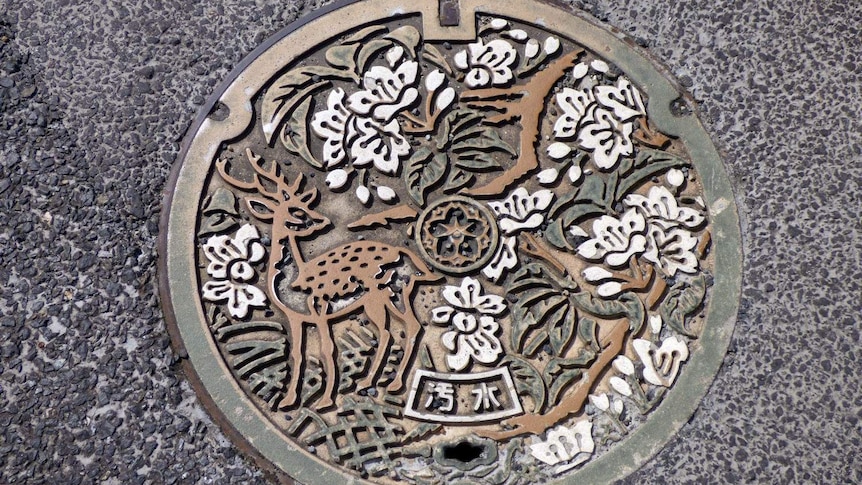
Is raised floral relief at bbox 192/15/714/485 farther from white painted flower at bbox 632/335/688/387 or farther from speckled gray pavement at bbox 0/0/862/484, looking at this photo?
speckled gray pavement at bbox 0/0/862/484

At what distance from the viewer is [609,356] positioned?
8.34ft

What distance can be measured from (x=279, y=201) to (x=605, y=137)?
1.06m

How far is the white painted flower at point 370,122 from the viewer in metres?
2.64

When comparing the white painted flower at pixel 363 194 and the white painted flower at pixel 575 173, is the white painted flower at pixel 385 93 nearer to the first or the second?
the white painted flower at pixel 363 194

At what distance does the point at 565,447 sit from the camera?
2.49m

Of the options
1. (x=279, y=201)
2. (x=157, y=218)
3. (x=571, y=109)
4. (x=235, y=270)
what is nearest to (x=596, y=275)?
(x=571, y=109)

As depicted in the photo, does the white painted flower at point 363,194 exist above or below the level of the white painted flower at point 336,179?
below

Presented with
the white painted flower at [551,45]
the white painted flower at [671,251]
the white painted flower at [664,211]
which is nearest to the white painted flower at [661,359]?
the white painted flower at [671,251]

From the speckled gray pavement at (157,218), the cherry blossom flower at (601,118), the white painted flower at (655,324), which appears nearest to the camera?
the speckled gray pavement at (157,218)

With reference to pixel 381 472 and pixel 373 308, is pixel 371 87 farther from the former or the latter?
pixel 381 472

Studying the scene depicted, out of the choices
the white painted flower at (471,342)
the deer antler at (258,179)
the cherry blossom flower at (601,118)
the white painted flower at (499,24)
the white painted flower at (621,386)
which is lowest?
the white painted flower at (621,386)

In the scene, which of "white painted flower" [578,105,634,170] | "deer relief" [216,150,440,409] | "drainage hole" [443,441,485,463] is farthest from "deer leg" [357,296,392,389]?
"white painted flower" [578,105,634,170]

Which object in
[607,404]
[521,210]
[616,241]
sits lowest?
[607,404]

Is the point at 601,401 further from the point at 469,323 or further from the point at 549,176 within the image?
the point at 549,176
